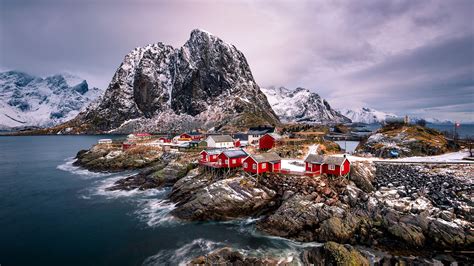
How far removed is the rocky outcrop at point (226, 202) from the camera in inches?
1547

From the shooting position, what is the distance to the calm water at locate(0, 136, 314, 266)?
2969 centimetres

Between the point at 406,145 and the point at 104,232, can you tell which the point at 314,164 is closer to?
the point at 406,145

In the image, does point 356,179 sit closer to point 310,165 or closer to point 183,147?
point 310,165

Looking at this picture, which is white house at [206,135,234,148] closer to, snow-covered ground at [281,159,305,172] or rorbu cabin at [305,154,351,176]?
snow-covered ground at [281,159,305,172]

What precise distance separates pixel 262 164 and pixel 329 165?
11724 mm

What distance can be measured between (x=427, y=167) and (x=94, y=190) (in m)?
68.4

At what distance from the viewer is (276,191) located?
4309 cm

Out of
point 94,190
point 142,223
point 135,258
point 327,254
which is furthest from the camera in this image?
point 94,190

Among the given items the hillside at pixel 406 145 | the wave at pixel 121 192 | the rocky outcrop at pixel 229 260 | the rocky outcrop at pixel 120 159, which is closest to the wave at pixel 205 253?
the rocky outcrop at pixel 229 260

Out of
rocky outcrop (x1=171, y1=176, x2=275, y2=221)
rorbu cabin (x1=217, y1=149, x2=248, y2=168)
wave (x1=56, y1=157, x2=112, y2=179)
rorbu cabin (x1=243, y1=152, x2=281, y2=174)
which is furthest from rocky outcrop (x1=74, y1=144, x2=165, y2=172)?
rocky outcrop (x1=171, y1=176, x2=275, y2=221)

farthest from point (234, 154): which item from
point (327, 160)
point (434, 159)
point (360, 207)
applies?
point (434, 159)

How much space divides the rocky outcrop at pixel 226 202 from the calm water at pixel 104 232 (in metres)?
1.96

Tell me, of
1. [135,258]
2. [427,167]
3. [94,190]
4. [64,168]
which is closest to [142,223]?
[135,258]

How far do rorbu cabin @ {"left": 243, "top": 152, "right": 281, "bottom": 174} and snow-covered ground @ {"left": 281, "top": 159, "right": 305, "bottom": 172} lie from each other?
2820mm
